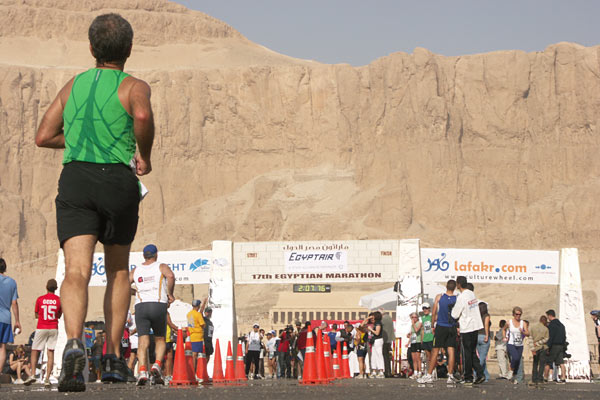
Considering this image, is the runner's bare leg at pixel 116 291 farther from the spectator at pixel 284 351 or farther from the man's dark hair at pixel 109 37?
the spectator at pixel 284 351

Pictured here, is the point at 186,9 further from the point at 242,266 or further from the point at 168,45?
the point at 242,266

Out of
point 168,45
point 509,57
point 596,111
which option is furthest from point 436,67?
point 168,45

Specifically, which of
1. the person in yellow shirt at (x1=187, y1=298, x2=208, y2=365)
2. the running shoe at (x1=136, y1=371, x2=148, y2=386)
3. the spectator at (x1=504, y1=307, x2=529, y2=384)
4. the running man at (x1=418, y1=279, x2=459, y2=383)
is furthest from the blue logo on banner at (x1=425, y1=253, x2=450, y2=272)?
the running shoe at (x1=136, y1=371, x2=148, y2=386)

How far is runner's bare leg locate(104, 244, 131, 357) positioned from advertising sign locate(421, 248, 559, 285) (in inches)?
798

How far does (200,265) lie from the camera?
90.7 feet

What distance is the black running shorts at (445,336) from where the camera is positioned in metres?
16.2

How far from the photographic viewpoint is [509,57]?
368 ft

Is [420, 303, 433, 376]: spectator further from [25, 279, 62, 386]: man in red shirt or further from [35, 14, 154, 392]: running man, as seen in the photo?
[35, 14, 154, 392]: running man

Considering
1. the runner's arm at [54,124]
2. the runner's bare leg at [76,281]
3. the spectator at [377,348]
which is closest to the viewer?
the runner's bare leg at [76,281]

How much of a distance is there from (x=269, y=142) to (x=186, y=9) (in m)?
69.1

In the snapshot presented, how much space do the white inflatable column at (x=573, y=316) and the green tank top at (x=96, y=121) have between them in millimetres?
19469

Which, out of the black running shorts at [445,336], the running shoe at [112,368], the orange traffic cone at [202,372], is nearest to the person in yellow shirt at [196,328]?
the orange traffic cone at [202,372]

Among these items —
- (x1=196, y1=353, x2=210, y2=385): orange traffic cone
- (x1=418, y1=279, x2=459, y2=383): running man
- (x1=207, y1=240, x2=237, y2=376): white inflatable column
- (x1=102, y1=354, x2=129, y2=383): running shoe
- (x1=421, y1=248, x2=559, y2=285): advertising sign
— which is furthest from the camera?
(x1=421, y1=248, x2=559, y2=285): advertising sign

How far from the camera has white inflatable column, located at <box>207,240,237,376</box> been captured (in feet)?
83.5
